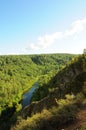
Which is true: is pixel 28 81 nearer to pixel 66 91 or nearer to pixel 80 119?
pixel 66 91

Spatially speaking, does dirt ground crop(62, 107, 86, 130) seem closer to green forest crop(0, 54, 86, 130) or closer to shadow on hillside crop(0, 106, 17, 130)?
green forest crop(0, 54, 86, 130)

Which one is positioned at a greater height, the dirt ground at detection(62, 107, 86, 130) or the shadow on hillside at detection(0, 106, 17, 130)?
the dirt ground at detection(62, 107, 86, 130)

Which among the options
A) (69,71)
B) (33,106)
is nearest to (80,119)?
(33,106)

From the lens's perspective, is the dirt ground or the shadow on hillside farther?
the shadow on hillside

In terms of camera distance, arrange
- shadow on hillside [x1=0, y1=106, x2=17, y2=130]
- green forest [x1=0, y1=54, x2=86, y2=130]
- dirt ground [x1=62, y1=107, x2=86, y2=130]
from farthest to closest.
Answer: shadow on hillside [x1=0, y1=106, x2=17, y2=130]
green forest [x1=0, y1=54, x2=86, y2=130]
dirt ground [x1=62, y1=107, x2=86, y2=130]

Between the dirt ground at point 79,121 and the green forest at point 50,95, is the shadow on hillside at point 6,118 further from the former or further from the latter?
the dirt ground at point 79,121

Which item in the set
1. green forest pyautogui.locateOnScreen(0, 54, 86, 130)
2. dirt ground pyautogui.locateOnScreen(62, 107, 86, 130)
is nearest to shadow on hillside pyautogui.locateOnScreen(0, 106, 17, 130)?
green forest pyautogui.locateOnScreen(0, 54, 86, 130)

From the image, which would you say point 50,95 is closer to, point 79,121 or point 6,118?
point 79,121

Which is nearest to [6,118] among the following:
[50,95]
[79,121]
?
[50,95]

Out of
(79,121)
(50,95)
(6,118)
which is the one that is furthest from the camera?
(6,118)

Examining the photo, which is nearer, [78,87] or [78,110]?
[78,110]

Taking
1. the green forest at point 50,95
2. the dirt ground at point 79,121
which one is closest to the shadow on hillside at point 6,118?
the green forest at point 50,95
